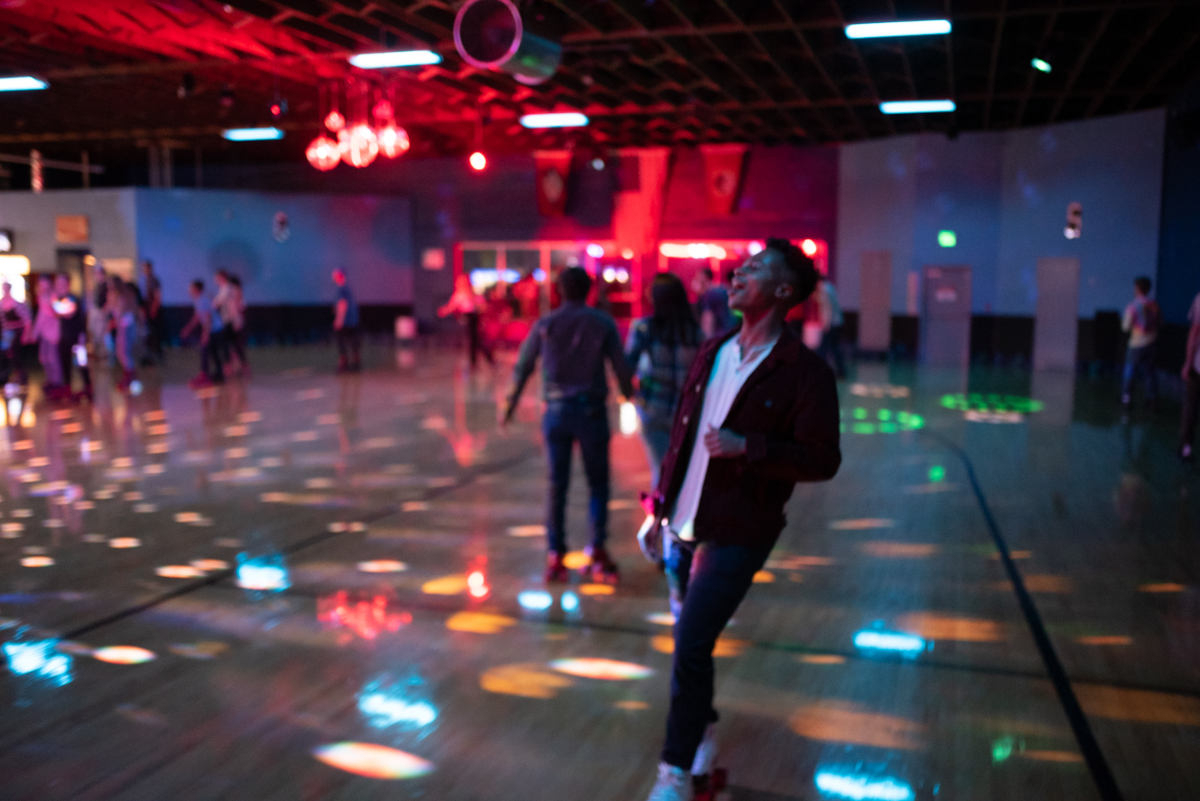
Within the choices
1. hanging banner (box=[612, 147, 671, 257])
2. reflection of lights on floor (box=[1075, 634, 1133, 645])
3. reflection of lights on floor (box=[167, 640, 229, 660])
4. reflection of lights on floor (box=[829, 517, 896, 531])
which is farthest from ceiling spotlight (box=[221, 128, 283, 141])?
reflection of lights on floor (box=[1075, 634, 1133, 645])

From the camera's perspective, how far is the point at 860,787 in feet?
8.79

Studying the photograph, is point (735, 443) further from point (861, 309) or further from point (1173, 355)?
point (861, 309)

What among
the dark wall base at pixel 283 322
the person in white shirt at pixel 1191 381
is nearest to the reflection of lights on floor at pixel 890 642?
the person in white shirt at pixel 1191 381

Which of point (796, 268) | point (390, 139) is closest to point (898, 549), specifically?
point (796, 268)

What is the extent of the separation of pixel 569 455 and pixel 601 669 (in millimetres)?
1302

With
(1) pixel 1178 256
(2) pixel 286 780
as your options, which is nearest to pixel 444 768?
(2) pixel 286 780

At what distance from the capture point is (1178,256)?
43.4 ft

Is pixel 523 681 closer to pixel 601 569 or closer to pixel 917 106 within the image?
pixel 601 569

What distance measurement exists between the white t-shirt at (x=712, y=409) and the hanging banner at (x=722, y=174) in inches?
663

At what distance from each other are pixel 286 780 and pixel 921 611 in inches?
107

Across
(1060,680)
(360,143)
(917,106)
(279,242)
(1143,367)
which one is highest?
(917,106)

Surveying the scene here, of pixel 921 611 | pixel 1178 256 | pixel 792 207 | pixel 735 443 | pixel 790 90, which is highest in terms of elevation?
pixel 790 90

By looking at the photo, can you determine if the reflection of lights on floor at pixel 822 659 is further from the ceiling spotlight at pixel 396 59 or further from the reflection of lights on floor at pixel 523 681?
the ceiling spotlight at pixel 396 59

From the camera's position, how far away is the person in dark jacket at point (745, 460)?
7.66ft
